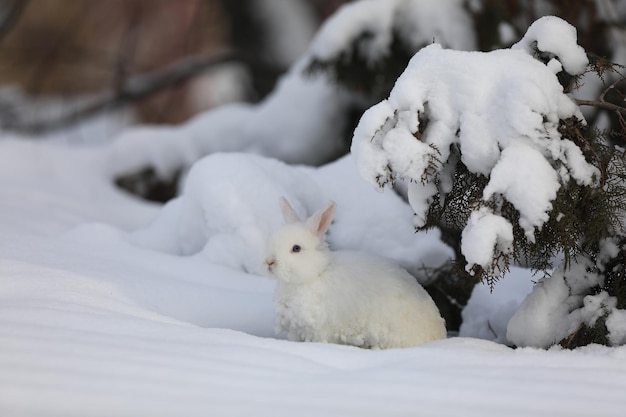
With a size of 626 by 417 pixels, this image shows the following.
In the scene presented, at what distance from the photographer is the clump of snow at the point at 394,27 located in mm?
4344


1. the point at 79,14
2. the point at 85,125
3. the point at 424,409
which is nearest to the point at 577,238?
the point at 424,409

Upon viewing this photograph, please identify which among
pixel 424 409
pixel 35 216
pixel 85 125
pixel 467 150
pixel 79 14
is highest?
pixel 79 14

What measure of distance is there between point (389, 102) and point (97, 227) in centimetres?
177

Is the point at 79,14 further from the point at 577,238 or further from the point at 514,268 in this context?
the point at 577,238

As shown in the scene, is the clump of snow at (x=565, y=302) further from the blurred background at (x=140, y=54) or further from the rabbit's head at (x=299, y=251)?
the blurred background at (x=140, y=54)

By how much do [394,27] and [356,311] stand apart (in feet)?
7.83

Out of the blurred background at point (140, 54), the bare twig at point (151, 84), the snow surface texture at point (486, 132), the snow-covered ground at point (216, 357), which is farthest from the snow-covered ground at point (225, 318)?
the blurred background at point (140, 54)

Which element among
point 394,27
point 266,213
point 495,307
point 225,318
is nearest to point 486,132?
point 495,307

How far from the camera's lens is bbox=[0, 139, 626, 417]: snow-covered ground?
64.9 inches

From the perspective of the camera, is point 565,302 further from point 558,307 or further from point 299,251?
→ point 299,251

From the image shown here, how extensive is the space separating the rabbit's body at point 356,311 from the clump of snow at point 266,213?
1.76 feet

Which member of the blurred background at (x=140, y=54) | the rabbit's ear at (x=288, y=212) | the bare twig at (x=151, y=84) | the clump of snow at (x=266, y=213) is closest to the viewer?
the rabbit's ear at (x=288, y=212)

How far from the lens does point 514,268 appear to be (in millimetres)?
3086

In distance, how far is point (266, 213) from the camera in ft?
10.5
